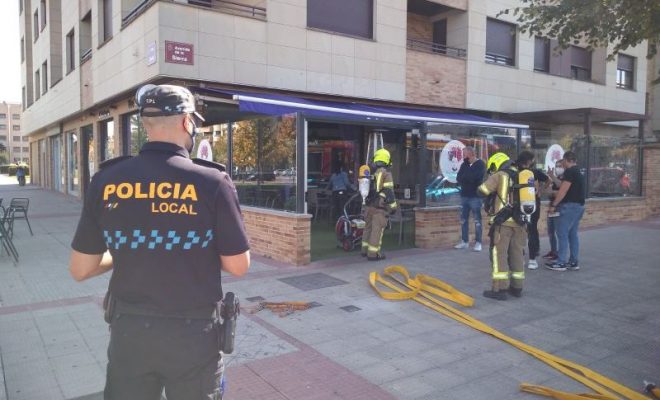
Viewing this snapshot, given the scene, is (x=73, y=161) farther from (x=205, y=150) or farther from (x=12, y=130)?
(x=12, y=130)

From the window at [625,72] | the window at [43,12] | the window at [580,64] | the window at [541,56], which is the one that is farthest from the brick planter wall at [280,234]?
the window at [43,12]

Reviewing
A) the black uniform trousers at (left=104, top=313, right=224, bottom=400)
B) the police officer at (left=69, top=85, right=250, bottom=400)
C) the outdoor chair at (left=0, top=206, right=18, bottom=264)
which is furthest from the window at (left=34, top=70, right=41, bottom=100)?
the black uniform trousers at (left=104, top=313, right=224, bottom=400)

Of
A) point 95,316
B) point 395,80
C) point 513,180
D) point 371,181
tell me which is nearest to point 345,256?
point 371,181

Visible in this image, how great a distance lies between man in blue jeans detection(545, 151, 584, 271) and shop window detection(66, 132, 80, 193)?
1900 cm

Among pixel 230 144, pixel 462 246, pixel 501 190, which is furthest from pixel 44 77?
pixel 501 190

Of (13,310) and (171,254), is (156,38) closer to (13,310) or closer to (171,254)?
(13,310)

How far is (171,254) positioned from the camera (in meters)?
2.06

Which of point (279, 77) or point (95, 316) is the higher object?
point (279, 77)

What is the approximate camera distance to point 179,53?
35.9ft

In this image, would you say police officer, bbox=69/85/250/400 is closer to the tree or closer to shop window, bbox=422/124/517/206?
the tree

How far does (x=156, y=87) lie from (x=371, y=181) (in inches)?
265

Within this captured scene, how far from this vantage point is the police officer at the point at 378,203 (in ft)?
27.7

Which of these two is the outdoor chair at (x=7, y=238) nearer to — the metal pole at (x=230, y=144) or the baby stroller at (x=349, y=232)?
the metal pole at (x=230, y=144)

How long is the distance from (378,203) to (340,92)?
5568 mm
